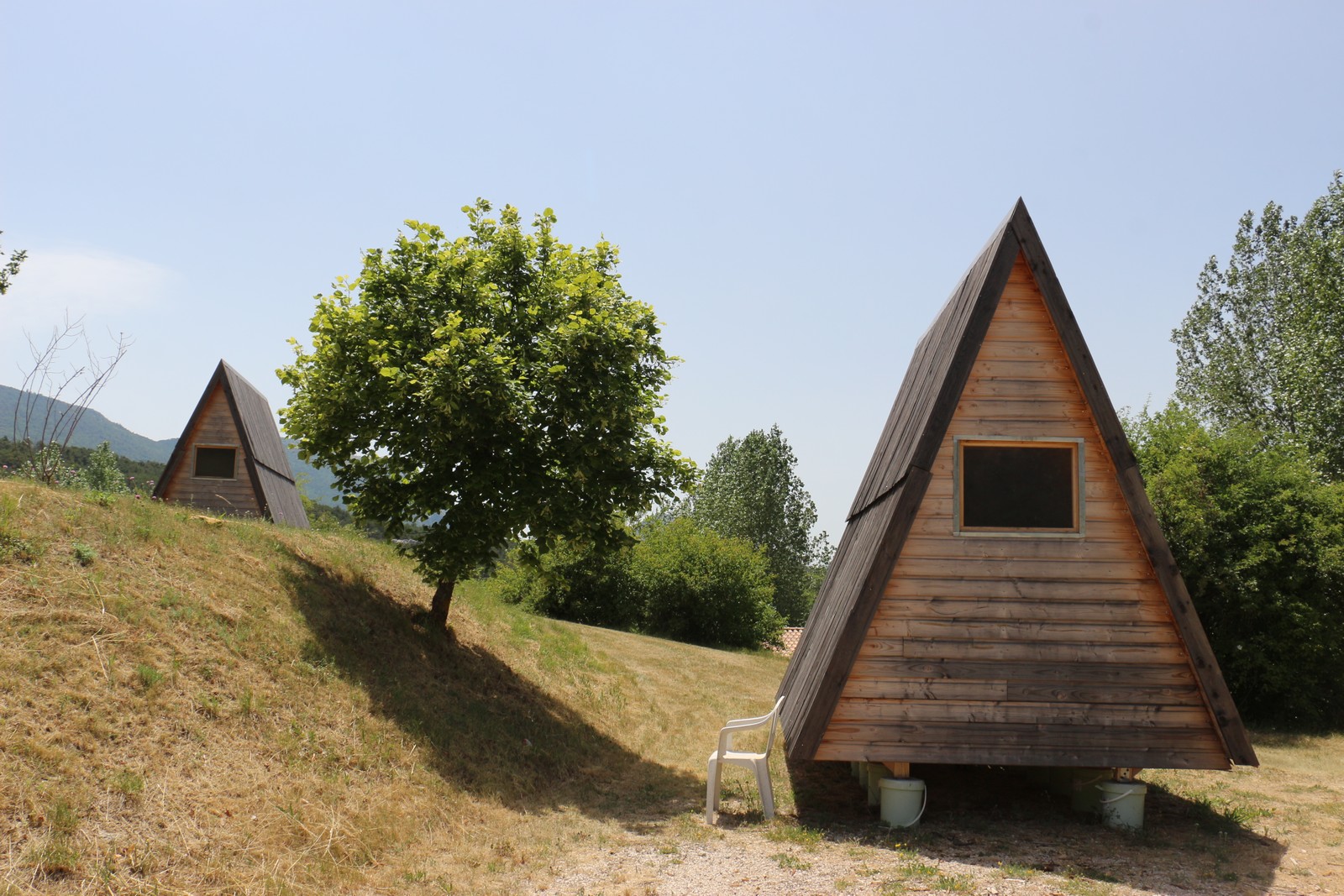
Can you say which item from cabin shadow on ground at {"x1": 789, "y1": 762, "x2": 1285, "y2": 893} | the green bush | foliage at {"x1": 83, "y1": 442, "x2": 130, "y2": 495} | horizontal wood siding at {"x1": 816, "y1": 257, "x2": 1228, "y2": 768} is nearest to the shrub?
the green bush

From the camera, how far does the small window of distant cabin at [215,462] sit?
22.0 m

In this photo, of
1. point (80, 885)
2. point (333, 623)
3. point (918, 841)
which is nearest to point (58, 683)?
point (80, 885)

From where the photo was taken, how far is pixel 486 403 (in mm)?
11781

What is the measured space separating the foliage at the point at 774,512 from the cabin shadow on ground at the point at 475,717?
45.3 meters

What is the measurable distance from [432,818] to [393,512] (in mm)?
5372

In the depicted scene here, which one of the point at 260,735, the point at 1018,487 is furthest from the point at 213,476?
the point at 1018,487

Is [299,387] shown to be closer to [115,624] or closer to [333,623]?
[333,623]

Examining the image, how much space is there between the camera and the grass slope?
712 centimetres

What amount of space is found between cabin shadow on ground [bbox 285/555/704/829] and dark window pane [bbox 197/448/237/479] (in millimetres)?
9350

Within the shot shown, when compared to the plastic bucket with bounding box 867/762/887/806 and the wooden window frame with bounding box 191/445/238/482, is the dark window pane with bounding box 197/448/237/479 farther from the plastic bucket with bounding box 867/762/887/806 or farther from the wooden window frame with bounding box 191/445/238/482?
the plastic bucket with bounding box 867/762/887/806

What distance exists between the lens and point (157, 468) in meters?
60.4

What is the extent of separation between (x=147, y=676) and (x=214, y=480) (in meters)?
14.5

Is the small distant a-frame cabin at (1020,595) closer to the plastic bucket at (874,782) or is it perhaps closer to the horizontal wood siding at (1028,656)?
the horizontal wood siding at (1028,656)

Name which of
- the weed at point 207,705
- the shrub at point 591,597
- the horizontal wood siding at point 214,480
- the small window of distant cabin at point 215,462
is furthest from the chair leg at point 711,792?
the shrub at point 591,597
